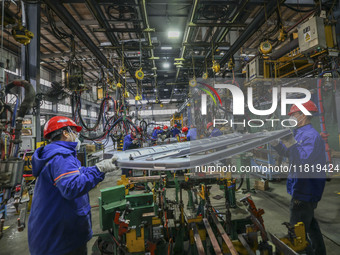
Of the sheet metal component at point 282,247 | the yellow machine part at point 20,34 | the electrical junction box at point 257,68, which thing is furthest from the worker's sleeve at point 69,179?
the electrical junction box at point 257,68

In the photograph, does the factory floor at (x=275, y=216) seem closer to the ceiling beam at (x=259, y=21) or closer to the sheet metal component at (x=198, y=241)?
the sheet metal component at (x=198, y=241)

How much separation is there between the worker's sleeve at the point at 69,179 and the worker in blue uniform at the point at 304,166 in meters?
2.22

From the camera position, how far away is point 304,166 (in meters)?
2.07

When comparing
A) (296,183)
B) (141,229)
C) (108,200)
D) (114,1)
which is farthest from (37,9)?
(296,183)

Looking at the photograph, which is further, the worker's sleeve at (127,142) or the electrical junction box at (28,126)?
the worker's sleeve at (127,142)

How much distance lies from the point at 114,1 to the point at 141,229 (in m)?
4.47

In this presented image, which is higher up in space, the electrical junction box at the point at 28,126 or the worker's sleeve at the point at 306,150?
the electrical junction box at the point at 28,126

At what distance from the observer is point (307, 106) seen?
218 cm

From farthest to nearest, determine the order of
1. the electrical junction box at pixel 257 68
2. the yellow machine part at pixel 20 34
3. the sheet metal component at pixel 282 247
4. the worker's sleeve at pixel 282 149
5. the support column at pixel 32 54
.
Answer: the electrical junction box at pixel 257 68, the support column at pixel 32 54, the yellow machine part at pixel 20 34, the worker's sleeve at pixel 282 149, the sheet metal component at pixel 282 247

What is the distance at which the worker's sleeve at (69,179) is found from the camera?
1.45 metres

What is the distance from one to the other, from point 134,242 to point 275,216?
3093mm

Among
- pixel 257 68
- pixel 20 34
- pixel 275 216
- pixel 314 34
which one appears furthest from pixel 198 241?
pixel 257 68

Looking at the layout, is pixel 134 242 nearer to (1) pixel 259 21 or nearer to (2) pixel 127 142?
(2) pixel 127 142

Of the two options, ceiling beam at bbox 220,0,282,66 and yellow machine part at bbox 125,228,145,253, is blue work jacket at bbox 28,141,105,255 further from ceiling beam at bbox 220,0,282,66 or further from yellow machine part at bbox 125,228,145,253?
ceiling beam at bbox 220,0,282,66
